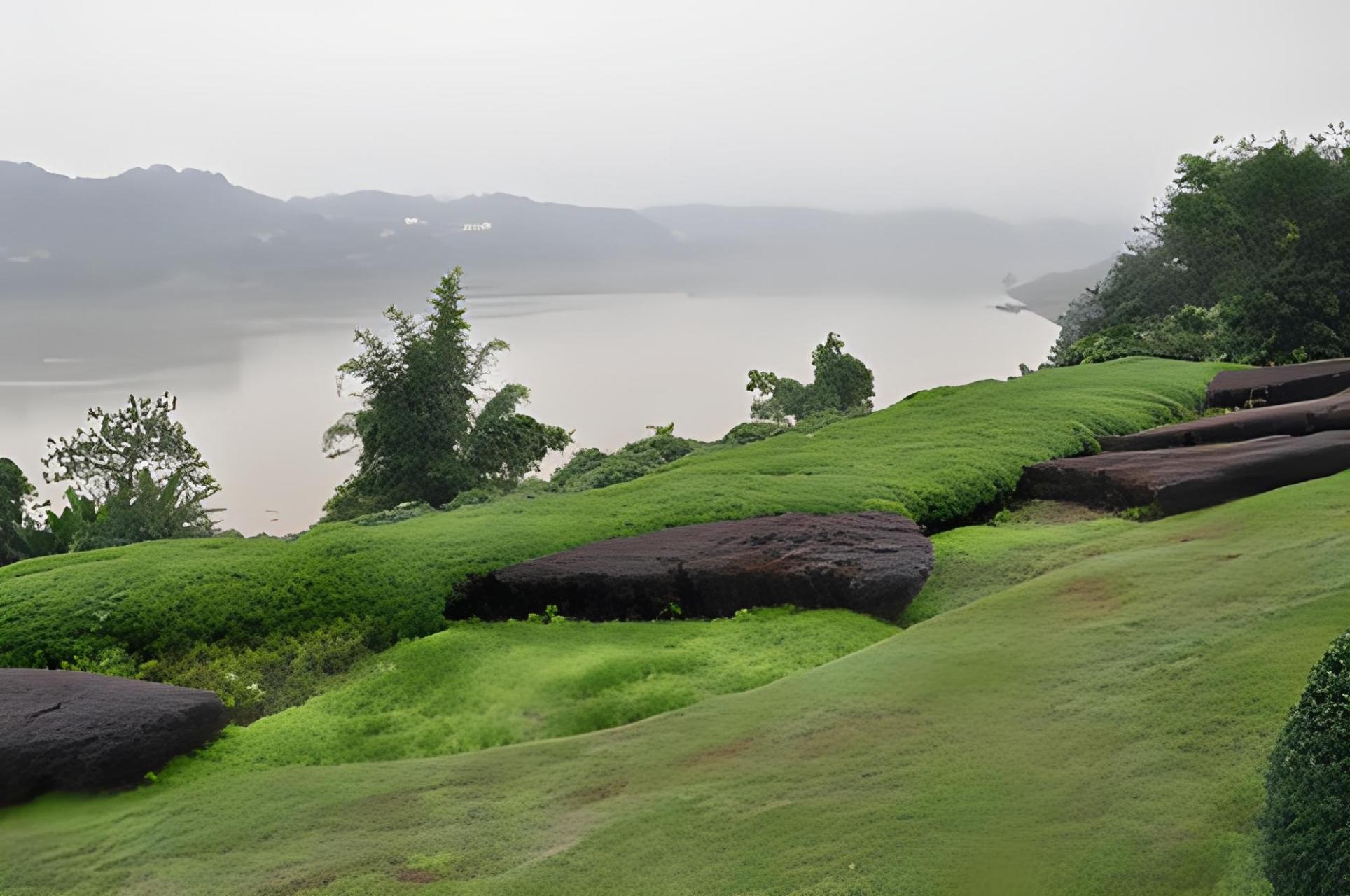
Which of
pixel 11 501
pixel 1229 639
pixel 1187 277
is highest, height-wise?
pixel 1187 277

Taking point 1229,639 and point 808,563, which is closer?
point 1229,639

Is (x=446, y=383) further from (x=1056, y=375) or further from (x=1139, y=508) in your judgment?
(x=1139, y=508)

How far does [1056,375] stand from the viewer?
19391mm

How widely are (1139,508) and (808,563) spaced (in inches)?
146

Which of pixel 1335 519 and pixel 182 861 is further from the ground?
pixel 1335 519

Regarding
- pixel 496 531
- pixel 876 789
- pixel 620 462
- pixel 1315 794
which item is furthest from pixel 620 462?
pixel 1315 794

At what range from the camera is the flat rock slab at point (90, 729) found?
7039mm

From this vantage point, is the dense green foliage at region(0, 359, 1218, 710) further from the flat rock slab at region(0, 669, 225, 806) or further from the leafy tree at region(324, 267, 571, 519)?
the leafy tree at region(324, 267, 571, 519)

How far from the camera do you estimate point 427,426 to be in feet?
87.6

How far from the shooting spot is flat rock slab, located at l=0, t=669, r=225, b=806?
277 inches

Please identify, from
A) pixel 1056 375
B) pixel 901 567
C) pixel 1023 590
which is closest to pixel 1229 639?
pixel 1023 590

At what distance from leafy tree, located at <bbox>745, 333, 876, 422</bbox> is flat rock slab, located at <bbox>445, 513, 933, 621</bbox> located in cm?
2059

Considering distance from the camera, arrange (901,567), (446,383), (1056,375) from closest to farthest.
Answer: (901,567), (1056,375), (446,383)

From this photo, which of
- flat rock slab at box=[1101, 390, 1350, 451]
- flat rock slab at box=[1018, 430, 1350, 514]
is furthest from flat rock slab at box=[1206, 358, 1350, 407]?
flat rock slab at box=[1018, 430, 1350, 514]
